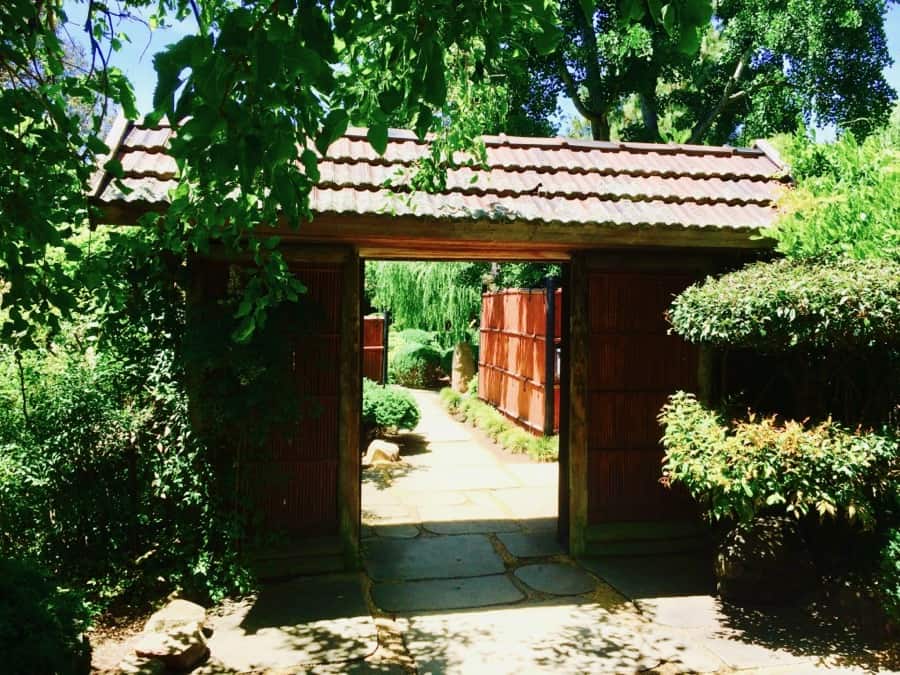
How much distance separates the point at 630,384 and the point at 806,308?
2097 millimetres

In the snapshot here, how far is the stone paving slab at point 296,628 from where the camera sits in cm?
420

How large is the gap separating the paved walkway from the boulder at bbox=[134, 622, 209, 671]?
0.14m

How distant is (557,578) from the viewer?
5504 millimetres

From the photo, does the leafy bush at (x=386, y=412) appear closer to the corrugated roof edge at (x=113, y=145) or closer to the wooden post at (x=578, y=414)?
the wooden post at (x=578, y=414)

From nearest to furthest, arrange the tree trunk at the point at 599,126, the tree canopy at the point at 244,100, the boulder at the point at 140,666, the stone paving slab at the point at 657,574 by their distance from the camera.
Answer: the tree canopy at the point at 244,100
the boulder at the point at 140,666
the stone paving slab at the point at 657,574
the tree trunk at the point at 599,126

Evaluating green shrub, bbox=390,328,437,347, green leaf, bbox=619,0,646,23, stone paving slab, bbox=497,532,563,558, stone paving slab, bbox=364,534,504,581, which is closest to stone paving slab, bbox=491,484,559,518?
stone paving slab, bbox=497,532,563,558

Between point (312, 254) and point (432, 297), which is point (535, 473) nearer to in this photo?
point (312, 254)

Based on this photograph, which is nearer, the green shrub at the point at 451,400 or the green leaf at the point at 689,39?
the green leaf at the point at 689,39

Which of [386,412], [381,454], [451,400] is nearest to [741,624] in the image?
[381,454]

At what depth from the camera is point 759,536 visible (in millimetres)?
4926

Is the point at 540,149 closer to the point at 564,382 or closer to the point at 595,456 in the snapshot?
the point at 564,382

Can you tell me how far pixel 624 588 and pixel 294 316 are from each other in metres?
3.20

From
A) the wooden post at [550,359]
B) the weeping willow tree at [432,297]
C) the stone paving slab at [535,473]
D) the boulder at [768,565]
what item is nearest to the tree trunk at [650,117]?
the weeping willow tree at [432,297]

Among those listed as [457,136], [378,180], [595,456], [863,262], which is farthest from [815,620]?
[378,180]
